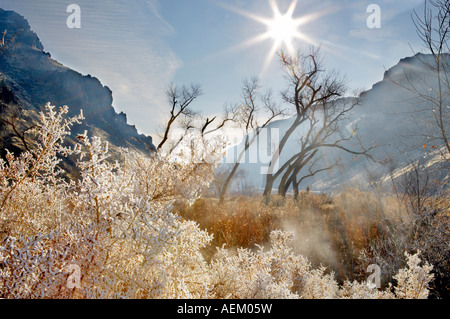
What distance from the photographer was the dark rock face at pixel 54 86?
7106 centimetres

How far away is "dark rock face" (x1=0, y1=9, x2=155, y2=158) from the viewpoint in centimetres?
7106

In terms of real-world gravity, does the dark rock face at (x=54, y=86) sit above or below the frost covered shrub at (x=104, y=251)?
above

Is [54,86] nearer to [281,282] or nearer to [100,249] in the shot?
[100,249]

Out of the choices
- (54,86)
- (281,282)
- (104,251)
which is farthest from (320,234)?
(54,86)

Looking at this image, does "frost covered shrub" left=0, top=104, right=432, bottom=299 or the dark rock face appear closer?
"frost covered shrub" left=0, top=104, right=432, bottom=299

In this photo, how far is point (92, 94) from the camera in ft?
343

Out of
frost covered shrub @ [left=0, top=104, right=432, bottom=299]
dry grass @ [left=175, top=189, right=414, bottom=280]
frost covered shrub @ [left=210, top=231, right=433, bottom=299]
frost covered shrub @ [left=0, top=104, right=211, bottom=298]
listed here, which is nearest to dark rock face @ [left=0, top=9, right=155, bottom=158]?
dry grass @ [left=175, top=189, right=414, bottom=280]

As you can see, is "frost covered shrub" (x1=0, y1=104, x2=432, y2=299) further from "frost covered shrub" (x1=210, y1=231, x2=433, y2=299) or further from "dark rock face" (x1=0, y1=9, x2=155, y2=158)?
"dark rock face" (x1=0, y1=9, x2=155, y2=158)

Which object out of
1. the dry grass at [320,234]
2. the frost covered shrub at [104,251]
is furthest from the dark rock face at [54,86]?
the frost covered shrub at [104,251]

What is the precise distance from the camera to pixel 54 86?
84875 millimetres

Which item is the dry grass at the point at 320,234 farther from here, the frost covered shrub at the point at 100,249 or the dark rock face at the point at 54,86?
the dark rock face at the point at 54,86
